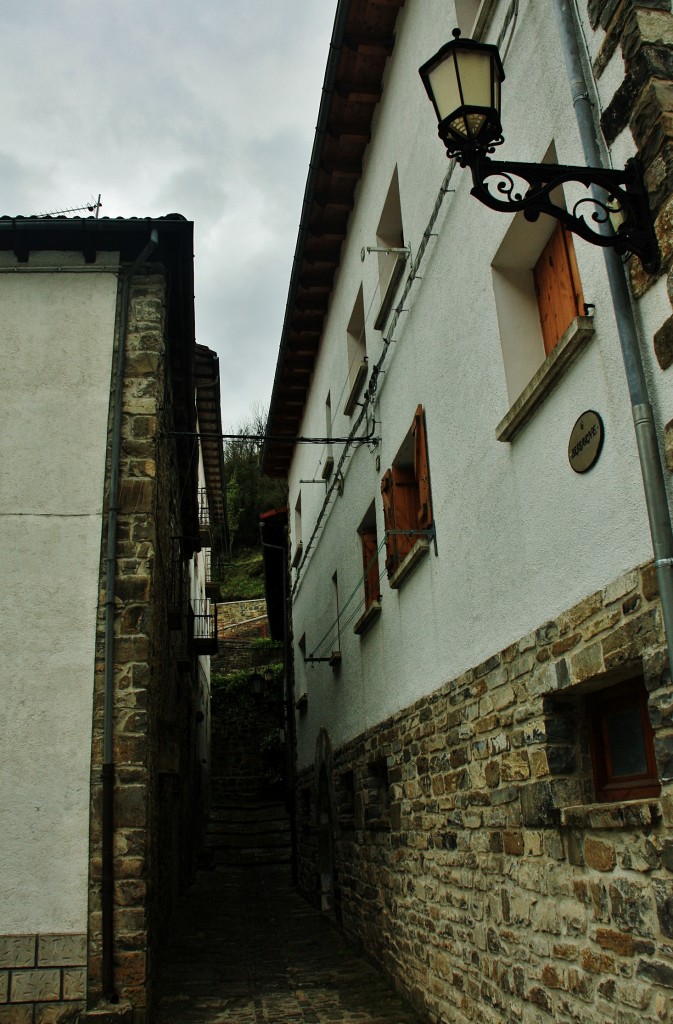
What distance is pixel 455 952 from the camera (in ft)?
17.4

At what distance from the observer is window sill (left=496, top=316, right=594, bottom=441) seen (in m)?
3.70

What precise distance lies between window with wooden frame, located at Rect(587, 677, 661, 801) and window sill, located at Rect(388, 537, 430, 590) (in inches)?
93.1

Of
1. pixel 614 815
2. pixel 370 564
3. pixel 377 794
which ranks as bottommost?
pixel 614 815

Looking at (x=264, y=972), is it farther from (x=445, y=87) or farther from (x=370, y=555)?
(x=445, y=87)

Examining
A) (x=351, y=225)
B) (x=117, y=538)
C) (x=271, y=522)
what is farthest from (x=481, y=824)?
(x=271, y=522)

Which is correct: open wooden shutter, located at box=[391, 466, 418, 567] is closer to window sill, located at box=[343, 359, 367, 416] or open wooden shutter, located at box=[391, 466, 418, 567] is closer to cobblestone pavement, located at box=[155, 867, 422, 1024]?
window sill, located at box=[343, 359, 367, 416]

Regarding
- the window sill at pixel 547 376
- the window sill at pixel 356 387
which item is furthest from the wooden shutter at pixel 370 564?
the window sill at pixel 547 376

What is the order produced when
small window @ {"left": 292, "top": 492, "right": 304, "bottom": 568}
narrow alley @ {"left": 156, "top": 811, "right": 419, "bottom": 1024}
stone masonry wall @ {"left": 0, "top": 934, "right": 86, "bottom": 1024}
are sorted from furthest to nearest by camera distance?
small window @ {"left": 292, "top": 492, "right": 304, "bottom": 568} < narrow alley @ {"left": 156, "top": 811, "right": 419, "bottom": 1024} < stone masonry wall @ {"left": 0, "top": 934, "right": 86, "bottom": 1024}

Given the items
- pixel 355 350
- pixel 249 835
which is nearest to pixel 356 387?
pixel 355 350

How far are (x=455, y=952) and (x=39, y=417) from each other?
486 centimetres

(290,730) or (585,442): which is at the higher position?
(585,442)

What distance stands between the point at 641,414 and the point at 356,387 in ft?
19.4

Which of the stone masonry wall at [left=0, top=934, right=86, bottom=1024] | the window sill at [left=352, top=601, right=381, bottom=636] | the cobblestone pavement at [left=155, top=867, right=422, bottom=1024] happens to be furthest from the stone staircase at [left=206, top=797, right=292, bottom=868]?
the stone masonry wall at [left=0, top=934, right=86, bottom=1024]

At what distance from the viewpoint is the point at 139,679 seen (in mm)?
6328
